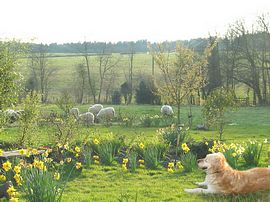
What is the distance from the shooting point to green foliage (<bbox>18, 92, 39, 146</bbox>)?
15258 mm

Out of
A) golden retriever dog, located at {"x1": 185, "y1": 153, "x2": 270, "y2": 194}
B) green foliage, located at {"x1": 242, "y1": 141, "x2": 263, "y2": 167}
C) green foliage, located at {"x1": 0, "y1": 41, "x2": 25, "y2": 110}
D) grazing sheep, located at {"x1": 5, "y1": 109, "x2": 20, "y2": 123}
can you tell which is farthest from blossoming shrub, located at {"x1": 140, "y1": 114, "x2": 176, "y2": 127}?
golden retriever dog, located at {"x1": 185, "y1": 153, "x2": 270, "y2": 194}

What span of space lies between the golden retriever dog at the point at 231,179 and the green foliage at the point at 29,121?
7.95 m

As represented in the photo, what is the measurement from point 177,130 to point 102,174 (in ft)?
16.2

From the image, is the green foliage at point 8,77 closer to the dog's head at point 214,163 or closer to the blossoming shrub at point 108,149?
the blossoming shrub at point 108,149

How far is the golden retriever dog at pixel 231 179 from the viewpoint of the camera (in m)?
8.73

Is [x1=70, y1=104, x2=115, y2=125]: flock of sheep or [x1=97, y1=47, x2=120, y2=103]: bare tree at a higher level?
[x1=97, y1=47, x2=120, y2=103]: bare tree

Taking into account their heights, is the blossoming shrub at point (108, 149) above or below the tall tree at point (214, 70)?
below

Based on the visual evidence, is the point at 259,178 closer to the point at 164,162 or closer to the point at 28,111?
the point at 164,162

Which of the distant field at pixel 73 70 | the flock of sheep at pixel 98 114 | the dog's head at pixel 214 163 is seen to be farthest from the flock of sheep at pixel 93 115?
the dog's head at pixel 214 163

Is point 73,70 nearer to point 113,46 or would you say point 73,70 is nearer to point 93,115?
point 113,46

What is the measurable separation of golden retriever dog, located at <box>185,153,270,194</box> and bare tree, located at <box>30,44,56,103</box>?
44.0 meters

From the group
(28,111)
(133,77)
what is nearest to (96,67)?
(133,77)

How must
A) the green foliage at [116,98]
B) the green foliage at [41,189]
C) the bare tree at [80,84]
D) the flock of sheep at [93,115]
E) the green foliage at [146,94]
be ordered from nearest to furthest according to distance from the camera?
1. the green foliage at [41,189]
2. the flock of sheep at [93,115]
3. the green foliage at [146,94]
4. the green foliage at [116,98]
5. the bare tree at [80,84]

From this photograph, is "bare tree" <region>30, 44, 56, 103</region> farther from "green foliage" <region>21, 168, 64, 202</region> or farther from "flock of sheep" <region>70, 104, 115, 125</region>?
"green foliage" <region>21, 168, 64, 202</region>
